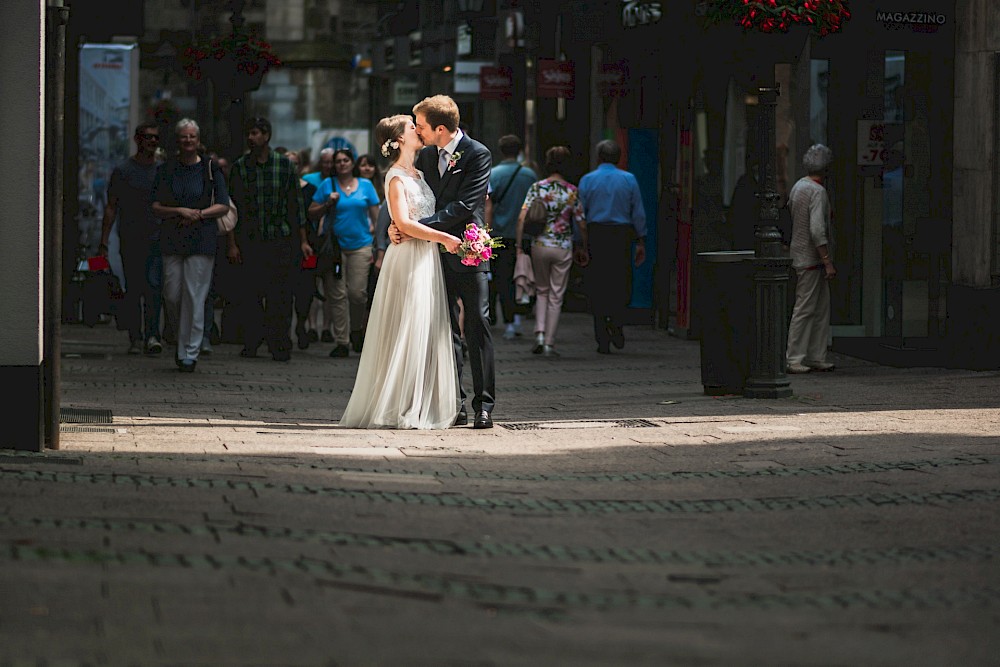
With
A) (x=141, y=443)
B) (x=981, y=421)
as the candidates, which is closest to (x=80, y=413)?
(x=141, y=443)

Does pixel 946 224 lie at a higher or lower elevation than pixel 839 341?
higher

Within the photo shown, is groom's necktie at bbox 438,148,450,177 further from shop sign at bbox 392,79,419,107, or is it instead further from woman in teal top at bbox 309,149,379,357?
shop sign at bbox 392,79,419,107

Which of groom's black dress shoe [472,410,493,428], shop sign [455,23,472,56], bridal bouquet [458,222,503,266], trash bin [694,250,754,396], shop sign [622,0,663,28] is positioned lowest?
groom's black dress shoe [472,410,493,428]

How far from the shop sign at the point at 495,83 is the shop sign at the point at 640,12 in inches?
266

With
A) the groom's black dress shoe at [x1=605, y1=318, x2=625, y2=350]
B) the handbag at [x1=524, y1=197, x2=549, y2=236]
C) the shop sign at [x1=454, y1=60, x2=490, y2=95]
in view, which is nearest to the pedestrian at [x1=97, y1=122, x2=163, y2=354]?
the handbag at [x1=524, y1=197, x2=549, y2=236]

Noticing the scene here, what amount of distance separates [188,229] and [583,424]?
474cm

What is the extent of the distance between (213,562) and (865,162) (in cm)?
1277

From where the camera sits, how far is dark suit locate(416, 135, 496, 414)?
1084 centimetres

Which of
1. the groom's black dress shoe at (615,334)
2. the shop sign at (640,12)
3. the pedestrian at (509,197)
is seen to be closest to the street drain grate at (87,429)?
the groom's black dress shoe at (615,334)

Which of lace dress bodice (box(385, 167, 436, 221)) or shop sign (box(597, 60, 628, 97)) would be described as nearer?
lace dress bodice (box(385, 167, 436, 221))

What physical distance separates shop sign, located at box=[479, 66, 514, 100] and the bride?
18.1 m

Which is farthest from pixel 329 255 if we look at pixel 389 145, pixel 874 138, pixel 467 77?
pixel 467 77

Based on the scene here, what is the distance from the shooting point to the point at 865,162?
1788 cm

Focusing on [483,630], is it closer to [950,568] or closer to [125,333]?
[950,568]
